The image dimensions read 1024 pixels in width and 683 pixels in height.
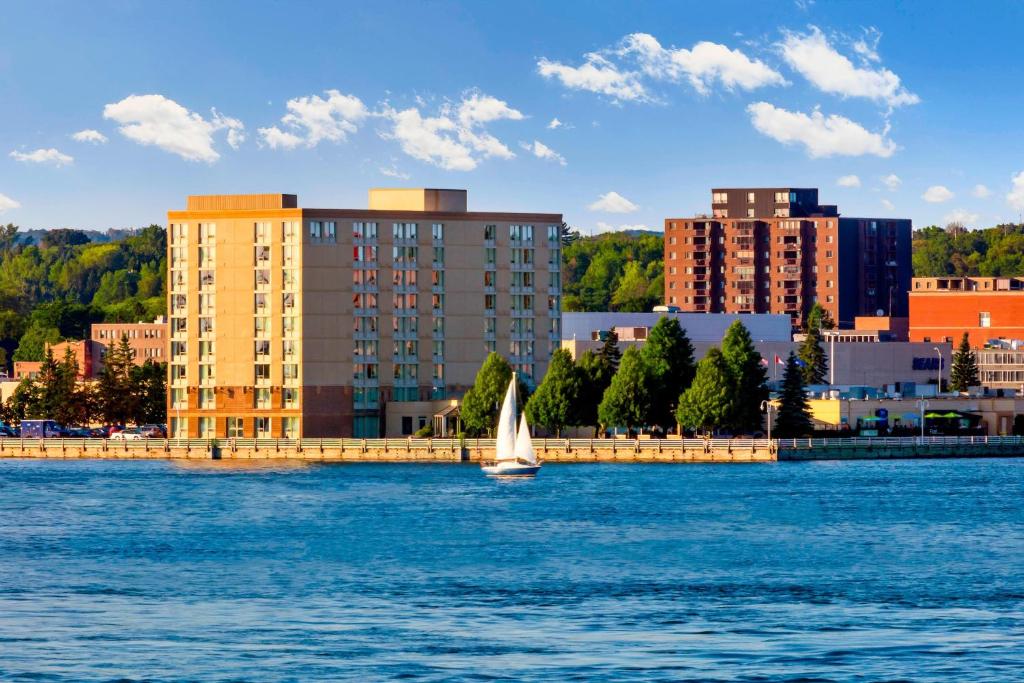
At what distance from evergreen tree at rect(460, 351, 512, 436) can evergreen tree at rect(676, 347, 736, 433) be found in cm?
1641

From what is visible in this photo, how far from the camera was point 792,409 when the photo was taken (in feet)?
634

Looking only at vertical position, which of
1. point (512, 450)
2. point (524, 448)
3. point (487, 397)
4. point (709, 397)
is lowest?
point (512, 450)

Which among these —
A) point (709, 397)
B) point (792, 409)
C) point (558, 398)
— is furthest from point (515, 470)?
point (792, 409)

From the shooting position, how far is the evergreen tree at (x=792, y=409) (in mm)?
191875

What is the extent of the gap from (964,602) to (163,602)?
99.1ft

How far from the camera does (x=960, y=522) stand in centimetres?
12119

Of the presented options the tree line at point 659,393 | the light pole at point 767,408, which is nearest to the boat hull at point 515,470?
the tree line at point 659,393

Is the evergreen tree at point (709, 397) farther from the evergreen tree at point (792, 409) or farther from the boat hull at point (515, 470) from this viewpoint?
the boat hull at point (515, 470)

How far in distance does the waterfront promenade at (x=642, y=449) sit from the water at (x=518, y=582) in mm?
24475

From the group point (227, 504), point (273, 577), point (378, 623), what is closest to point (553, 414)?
point (227, 504)

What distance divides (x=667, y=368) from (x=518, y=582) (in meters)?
103

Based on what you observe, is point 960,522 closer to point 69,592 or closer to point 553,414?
point 69,592

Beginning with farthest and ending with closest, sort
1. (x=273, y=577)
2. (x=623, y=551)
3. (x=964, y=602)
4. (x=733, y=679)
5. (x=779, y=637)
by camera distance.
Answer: (x=623, y=551) < (x=273, y=577) < (x=964, y=602) < (x=779, y=637) < (x=733, y=679)

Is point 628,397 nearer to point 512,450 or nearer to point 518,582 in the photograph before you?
point 512,450
